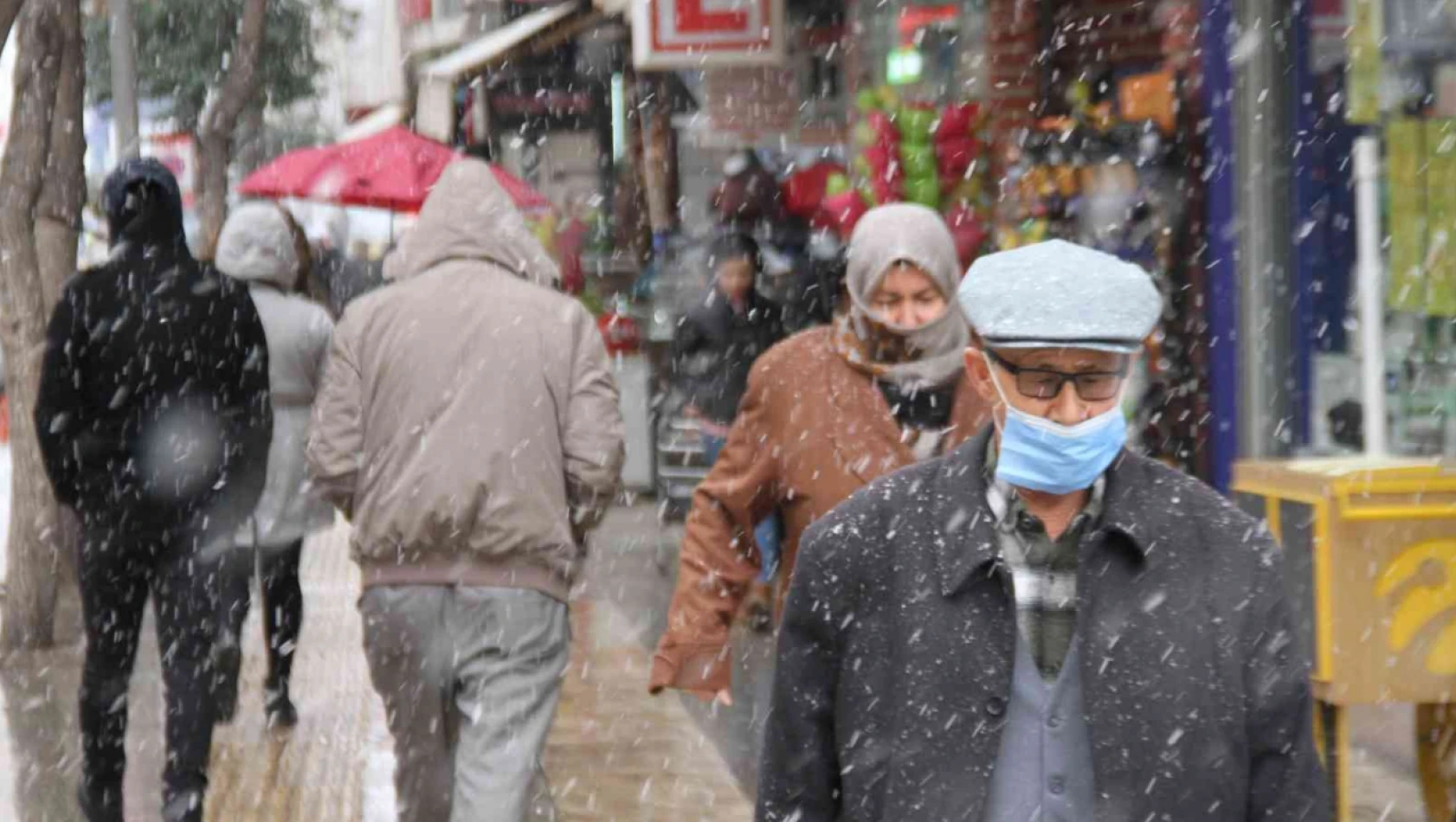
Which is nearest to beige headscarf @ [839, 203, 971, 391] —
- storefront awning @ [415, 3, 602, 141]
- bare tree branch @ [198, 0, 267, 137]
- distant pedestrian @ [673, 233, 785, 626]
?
distant pedestrian @ [673, 233, 785, 626]

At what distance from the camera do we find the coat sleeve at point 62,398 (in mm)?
6266

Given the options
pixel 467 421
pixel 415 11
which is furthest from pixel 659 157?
pixel 415 11

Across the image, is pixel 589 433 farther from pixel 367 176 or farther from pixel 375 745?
pixel 367 176

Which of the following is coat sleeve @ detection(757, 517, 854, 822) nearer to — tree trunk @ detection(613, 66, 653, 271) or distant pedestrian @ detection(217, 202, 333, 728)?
distant pedestrian @ detection(217, 202, 333, 728)

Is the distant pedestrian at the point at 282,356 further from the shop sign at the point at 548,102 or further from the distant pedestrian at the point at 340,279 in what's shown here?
the shop sign at the point at 548,102

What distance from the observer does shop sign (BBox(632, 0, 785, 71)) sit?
1477 cm

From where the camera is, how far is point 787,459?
4.93 m

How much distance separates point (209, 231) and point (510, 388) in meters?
21.4

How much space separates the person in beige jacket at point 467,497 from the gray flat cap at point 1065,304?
240 centimetres

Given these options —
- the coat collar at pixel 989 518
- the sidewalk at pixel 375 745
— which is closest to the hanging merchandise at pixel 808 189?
the sidewalk at pixel 375 745

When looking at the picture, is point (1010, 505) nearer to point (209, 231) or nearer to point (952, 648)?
point (952, 648)

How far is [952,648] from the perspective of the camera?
9.75 ft

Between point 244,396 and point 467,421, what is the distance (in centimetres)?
155

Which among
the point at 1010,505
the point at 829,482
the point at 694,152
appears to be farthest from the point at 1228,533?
the point at 694,152
